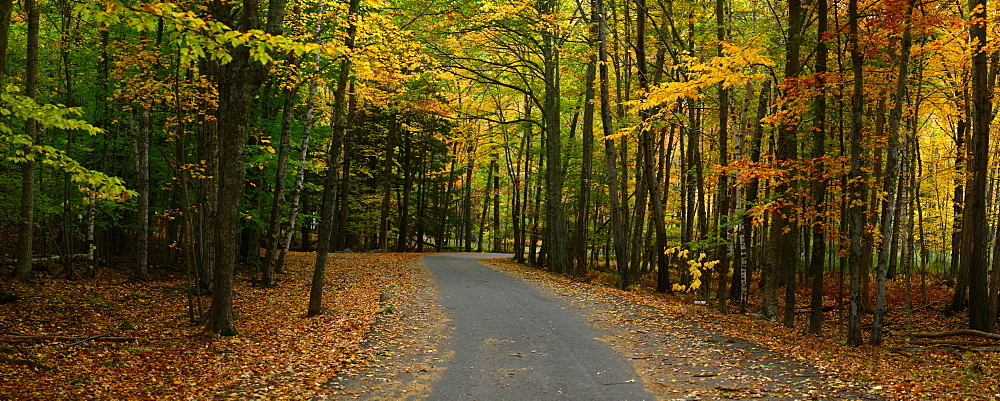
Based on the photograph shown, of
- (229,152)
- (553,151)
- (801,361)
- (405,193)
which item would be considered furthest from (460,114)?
(801,361)

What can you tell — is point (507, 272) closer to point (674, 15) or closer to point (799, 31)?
point (674, 15)

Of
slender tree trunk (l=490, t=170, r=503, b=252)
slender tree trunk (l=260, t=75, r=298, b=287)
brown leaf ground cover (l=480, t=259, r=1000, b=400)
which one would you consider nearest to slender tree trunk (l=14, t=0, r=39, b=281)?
slender tree trunk (l=260, t=75, r=298, b=287)

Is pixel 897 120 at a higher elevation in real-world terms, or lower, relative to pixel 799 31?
lower

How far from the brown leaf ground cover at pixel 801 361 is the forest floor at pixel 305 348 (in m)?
0.03

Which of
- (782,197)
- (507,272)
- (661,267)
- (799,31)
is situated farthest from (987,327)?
(507,272)

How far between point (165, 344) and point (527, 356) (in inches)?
228

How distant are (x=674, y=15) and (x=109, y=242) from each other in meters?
18.0

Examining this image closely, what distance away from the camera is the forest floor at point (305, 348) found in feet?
21.8

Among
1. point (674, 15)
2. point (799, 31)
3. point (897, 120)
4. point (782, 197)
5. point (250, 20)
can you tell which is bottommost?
point (782, 197)

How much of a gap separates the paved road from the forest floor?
0.41 meters

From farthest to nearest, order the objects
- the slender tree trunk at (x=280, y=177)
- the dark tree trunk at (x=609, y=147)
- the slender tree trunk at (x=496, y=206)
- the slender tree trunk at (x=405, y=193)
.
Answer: the slender tree trunk at (x=496, y=206) → the slender tree trunk at (x=405, y=193) → the dark tree trunk at (x=609, y=147) → the slender tree trunk at (x=280, y=177)

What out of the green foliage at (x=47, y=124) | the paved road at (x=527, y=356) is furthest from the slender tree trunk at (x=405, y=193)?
the green foliage at (x=47, y=124)

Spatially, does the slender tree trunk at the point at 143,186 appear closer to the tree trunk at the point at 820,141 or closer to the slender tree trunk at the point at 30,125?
the slender tree trunk at the point at 30,125

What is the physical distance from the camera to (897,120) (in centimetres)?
925
